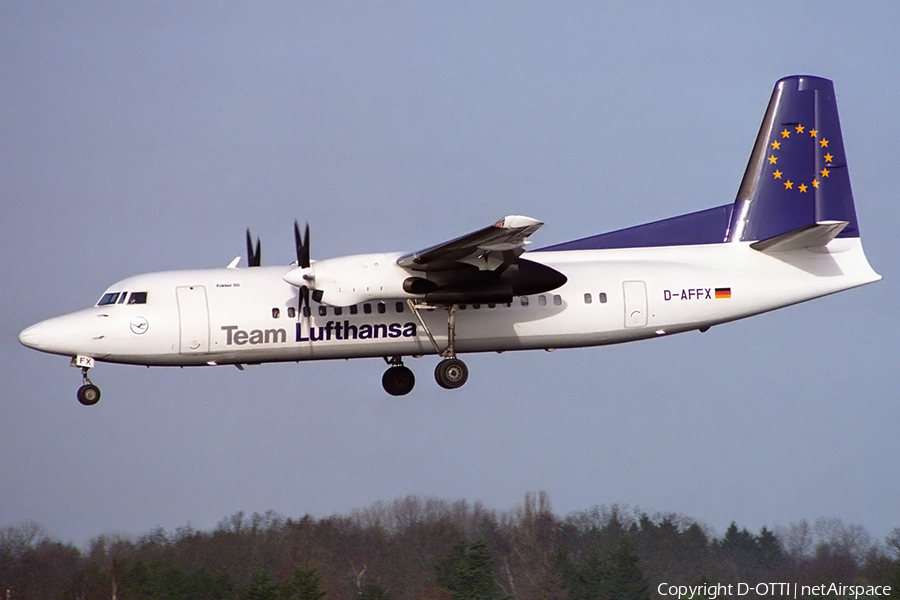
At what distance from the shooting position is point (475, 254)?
65.0 ft

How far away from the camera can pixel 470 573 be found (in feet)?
83.4

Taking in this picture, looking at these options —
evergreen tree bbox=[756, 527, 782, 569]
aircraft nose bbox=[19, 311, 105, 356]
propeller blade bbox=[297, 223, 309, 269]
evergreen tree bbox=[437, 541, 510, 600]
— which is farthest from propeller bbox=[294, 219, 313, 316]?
evergreen tree bbox=[756, 527, 782, 569]

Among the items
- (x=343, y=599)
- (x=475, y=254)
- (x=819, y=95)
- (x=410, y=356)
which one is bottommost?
(x=343, y=599)

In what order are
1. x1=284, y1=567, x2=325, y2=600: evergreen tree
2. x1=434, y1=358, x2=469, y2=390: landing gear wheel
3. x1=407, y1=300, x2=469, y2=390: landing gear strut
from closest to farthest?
1. x1=407, y1=300, x2=469, y2=390: landing gear strut
2. x1=434, y1=358, x2=469, y2=390: landing gear wheel
3. x1=284, y1=567, x2=325, y2=600: evergreen tree

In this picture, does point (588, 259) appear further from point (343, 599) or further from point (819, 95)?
point (343, 599)

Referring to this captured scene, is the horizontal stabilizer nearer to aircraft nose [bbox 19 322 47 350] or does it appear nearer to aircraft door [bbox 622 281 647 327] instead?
aircraft door [bbox 622 281 647 327]

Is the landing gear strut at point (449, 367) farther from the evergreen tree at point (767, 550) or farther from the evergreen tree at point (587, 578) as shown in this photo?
the evergreen tree at point (767, 550)

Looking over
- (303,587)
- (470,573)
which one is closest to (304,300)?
(303,587)

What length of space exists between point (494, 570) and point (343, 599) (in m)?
3.35

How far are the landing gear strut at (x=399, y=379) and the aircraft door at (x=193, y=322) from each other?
3.96 m

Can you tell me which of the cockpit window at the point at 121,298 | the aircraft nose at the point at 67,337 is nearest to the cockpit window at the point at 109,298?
the cockpit window at the point at 121,298

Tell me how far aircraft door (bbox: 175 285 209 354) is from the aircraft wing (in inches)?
137

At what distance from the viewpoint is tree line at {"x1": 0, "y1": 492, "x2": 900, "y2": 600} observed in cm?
2527

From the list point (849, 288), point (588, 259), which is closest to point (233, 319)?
point (588, 259)
